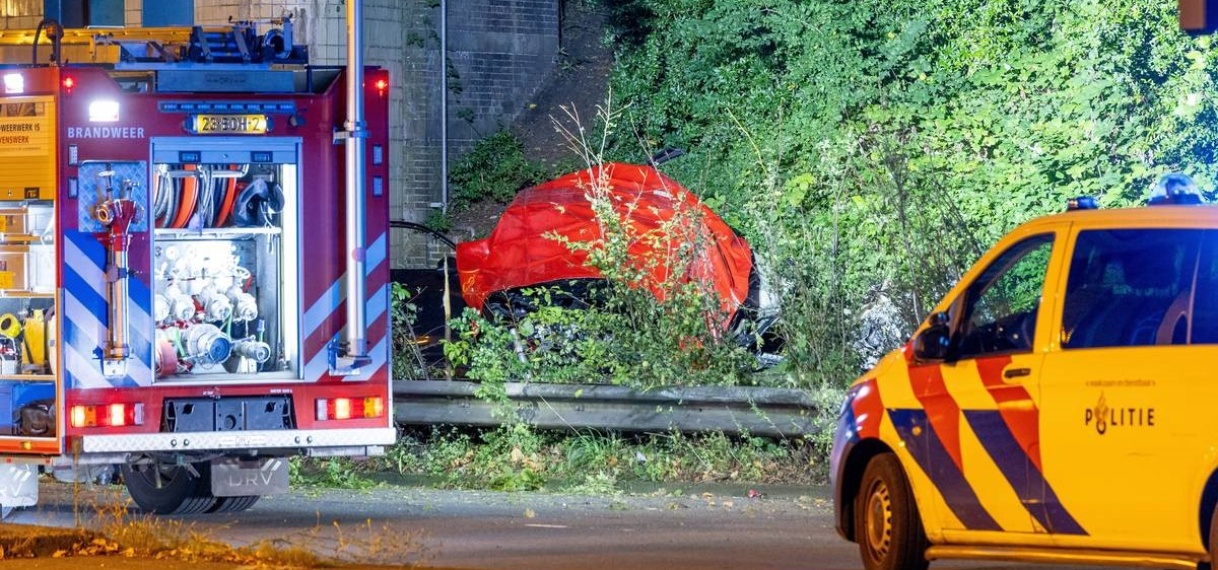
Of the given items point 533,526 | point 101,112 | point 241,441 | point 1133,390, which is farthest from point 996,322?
point 101,112

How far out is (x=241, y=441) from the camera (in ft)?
33.1

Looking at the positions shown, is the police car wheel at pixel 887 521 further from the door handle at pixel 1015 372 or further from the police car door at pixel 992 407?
the door handle at pixel 1015 372

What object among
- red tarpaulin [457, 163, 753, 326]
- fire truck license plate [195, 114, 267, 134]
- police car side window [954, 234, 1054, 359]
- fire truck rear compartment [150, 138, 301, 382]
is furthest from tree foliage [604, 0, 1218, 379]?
police car side window [954, 234, 1054, 359]

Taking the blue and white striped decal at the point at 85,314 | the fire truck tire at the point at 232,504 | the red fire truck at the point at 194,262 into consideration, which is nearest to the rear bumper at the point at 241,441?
the red fire truck at the point at 194,262

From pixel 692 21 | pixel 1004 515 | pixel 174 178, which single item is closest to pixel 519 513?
pixel 174 178

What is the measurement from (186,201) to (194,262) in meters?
0.38

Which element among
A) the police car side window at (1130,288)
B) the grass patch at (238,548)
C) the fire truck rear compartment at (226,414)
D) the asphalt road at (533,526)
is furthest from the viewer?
the fire truck rear compartment at (226,414)

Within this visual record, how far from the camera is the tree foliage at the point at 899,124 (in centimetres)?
1281

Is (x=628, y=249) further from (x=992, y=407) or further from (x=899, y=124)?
(x=992, y=407)

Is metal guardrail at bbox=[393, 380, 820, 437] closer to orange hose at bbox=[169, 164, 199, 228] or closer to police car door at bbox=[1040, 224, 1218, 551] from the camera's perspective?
orange hose at bbox=[169, 164, 199, 228]

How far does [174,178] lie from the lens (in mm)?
10211

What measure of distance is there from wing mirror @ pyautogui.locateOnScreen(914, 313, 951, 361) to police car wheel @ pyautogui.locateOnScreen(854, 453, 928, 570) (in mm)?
544

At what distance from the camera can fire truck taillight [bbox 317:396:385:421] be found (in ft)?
33.9

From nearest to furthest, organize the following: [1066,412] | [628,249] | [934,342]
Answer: [1066,412] → [934,342] → [628,249]
